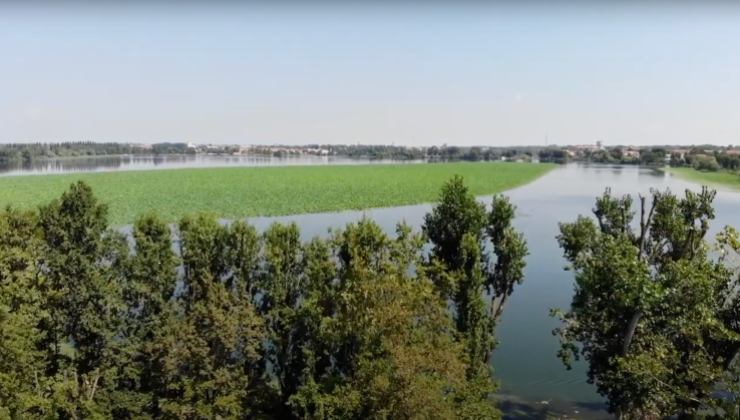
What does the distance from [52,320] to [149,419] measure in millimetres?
4397

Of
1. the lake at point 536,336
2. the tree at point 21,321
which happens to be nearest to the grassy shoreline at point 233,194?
the lake at point 536,336

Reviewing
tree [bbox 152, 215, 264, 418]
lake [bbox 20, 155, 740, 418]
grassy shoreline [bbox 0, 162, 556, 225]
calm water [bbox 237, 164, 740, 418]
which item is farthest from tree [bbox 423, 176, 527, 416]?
grassy shoreline [bbox 0, 162, 556, 225]

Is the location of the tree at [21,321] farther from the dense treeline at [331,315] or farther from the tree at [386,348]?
the tree at [386,348]

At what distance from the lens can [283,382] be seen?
16.9 m

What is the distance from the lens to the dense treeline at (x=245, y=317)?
13.2m

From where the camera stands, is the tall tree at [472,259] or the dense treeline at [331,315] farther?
the tall tree at [472,259]

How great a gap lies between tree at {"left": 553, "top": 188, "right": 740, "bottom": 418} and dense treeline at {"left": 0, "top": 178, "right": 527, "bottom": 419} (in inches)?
131

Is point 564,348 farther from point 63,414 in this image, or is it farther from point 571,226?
point 63,414

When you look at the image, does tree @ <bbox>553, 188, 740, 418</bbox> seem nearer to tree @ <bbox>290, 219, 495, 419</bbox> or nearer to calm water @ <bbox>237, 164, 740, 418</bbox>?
tree @ <bbox>290, 219, 495, 419</bbox>

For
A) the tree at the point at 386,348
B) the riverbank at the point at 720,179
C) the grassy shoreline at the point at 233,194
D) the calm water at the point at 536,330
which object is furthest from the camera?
the riverbank at the point at 720,179

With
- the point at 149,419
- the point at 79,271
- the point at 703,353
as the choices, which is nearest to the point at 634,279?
the point at 703,353

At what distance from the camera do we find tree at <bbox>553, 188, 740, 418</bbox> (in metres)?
12.2

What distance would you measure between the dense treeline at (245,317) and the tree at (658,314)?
332 centimetres

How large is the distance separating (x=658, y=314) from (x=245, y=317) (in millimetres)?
10964
